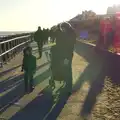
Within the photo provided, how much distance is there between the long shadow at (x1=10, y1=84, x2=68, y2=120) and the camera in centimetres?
714

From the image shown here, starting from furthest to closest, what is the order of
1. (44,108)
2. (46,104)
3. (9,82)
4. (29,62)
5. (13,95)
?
1. (9,82)
2. (29,62)
3. (13,95)
4. (46,104)
5. (44,108)

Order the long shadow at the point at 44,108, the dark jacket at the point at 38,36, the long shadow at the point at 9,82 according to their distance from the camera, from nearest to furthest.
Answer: the long shadow at the point at 44,108 → the long shadow at the point at 9,82 → the dark jacket at the point at 38,36

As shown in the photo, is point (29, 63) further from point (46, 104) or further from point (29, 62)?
point (46, 104)

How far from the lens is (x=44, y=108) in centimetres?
787

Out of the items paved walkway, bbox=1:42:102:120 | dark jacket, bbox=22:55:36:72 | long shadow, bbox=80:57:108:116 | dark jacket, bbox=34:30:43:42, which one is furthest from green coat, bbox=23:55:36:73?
dark jacket, bbox=34:30:43:42

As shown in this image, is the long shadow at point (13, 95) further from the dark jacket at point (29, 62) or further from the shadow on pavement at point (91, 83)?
the shadow on pavement at point (91, 83)

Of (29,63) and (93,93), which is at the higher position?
(29,63)

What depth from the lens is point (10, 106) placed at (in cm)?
805

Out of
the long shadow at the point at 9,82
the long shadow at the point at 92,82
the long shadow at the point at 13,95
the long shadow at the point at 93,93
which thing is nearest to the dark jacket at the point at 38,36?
the long shadow at the point at 92,82

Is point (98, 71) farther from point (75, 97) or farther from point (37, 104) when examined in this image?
point (37, 104)

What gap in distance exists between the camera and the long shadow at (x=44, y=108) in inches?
281

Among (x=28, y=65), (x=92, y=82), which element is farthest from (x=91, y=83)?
(x=28, y=65)

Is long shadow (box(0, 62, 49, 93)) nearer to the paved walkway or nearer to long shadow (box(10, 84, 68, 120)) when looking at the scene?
the paved walkway

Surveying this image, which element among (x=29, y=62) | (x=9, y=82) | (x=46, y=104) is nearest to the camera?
(x=46, y=104)
